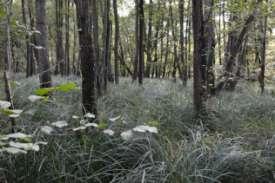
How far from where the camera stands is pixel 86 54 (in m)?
4.00

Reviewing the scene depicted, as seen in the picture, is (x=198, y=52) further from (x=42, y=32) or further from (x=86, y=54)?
(x=42, y=32)

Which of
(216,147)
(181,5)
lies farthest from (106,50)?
(216,147)

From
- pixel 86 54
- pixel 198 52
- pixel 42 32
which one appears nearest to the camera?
pixel 86 54

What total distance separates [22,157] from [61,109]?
2145 millimetres

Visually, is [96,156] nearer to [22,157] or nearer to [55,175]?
[55,175]

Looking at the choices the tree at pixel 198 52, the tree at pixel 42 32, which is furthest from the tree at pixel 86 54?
the tree at pixel 42 32

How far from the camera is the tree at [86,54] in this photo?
3953mm

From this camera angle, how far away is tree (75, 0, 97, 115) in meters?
3.95

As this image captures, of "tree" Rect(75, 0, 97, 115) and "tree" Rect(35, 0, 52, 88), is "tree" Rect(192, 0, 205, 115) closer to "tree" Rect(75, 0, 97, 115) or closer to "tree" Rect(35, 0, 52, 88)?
"tree" Rect(75, 0, 97, 115)

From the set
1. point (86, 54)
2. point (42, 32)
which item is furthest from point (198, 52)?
point (42, 32)

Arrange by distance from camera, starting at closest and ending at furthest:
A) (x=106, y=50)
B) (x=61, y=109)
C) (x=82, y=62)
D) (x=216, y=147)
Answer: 1. (x=216, y=147)
2. (x=82, y=62)
3. (x=61, y=109)
4. (x=106, y=50)

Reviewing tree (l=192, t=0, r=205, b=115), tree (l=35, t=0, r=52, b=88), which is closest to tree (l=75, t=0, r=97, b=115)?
tree (l=192, t=0, r=205, b=115)

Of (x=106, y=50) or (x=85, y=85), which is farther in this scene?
(x=106, y=50)

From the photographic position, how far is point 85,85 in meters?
4.06
